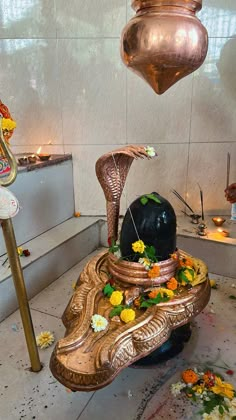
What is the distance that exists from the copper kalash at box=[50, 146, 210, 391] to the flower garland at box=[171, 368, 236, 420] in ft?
0.78

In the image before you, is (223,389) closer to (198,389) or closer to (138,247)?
(198,389)

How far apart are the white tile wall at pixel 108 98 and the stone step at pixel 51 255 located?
0.33 m

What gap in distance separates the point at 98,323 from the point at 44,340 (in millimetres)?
→ 491

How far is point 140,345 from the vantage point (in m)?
0.85

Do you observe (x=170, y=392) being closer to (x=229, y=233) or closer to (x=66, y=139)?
(x=229, y=233)

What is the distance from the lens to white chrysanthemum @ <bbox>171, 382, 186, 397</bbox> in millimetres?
1003

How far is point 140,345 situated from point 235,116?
1.71m

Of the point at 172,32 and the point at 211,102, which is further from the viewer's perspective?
the point at 211,102

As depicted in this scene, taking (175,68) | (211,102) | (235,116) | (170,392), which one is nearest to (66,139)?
(211,102)

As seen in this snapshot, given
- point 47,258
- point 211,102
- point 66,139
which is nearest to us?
point 47,258

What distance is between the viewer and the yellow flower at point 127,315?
2.94ft

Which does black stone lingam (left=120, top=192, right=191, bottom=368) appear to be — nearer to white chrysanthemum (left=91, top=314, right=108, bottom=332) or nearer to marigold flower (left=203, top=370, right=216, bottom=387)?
white chrysanthemum (left=91, top=314, right=108, bottom=332)

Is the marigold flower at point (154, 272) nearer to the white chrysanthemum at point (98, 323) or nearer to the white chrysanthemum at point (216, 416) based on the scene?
the white chrysanthemum at point (98, 323)

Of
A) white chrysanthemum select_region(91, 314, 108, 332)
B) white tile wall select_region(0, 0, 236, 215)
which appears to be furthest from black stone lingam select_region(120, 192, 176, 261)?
white tile wall select_region(0, 0, 236, 215)
